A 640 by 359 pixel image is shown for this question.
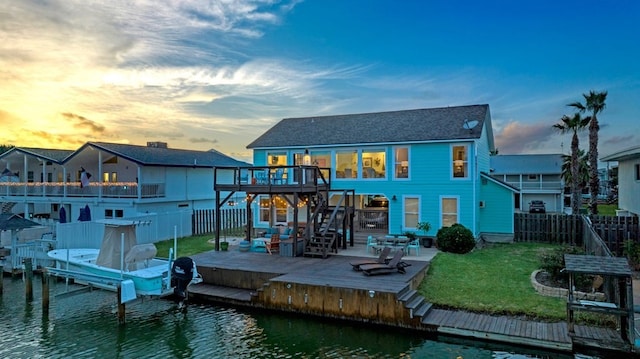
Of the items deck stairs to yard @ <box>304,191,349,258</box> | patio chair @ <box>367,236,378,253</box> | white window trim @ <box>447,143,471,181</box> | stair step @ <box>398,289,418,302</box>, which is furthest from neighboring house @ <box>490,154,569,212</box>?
stair step @ <box>398,289,418,302</box>

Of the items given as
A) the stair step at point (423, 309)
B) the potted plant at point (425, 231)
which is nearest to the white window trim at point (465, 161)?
the potted plant at point (425, 231)

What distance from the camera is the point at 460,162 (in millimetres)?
19797

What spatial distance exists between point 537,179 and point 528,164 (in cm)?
229

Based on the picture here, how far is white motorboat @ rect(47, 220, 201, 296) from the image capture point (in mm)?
12883

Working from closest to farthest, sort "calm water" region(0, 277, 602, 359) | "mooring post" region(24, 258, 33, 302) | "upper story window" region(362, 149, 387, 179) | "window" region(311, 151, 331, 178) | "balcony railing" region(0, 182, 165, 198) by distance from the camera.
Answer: "calm water" region(0, 277, 602, 359) < "mooring post" region(24, 258, 33, 302) < "upper story window" region(362, 149, 387, 179) < "window" region(311, 151, 331, 178) < "balcony railing" region(0, 182, 165, 198)

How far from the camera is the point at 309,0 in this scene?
20.3 metres

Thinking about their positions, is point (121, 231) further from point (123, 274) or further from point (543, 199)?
point (543, 199)

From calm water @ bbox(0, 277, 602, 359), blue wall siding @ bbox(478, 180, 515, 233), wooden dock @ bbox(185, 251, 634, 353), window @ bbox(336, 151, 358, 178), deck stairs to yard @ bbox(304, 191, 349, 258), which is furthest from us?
window @ bbox(336, 151, 358, 178)

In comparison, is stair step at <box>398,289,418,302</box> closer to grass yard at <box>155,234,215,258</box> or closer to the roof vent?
grass yard at <box>155,234,215,258</box>

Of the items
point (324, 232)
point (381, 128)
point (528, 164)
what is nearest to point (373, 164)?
point (381, 128)

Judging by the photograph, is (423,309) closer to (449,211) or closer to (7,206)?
(449,211)

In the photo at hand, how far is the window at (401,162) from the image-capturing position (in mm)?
20875

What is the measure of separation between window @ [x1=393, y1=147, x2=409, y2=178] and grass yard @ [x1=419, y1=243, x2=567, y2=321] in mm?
5139

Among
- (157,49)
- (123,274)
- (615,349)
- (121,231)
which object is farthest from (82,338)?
(157,49)
